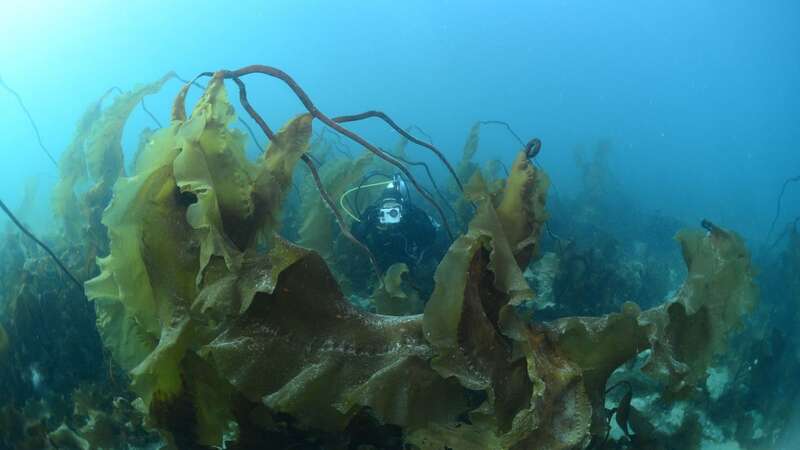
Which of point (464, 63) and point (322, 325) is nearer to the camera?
point (322, 325)

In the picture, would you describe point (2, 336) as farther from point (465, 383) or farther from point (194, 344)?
point (465, 383)

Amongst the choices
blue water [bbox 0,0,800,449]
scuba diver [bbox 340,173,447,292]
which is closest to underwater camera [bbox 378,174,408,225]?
scuba diver [bbox 340,173,447,292]

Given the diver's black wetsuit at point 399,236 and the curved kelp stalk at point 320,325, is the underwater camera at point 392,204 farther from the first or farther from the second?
the curved kelp stalk at point 320,325

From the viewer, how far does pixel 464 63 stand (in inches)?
2867

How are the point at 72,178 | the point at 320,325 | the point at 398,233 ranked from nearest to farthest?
Result: the point at 320,325, the point at 398,233, the point at 72,178

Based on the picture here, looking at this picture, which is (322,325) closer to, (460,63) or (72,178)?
(72,178)

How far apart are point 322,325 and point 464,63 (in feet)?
252

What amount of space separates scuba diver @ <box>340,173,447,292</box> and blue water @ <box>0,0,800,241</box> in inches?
1908

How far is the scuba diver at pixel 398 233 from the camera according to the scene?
11.6ft

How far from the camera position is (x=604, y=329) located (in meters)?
1.33

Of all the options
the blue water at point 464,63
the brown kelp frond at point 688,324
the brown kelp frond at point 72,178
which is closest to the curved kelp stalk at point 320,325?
the brown kelp frond at point 688,324

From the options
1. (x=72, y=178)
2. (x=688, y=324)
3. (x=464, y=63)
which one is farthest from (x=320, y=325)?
(x=464, y=63)

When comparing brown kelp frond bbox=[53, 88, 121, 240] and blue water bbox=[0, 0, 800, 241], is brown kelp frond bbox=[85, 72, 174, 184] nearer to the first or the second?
brown kelp frond bbox=[53, 88, 121, 240]

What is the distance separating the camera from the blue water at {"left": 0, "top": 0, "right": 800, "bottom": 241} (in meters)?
60.7
